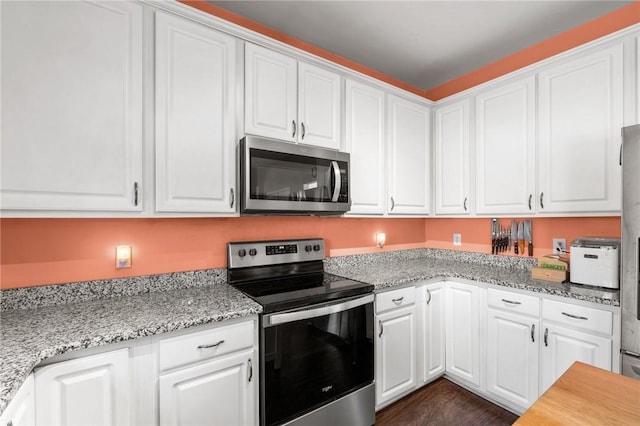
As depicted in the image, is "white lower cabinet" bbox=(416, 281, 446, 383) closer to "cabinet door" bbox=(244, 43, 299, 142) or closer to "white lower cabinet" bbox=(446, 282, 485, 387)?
"white lower cabinet" bbox=(446, 282, 485, 387)

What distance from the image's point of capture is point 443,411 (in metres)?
2.08

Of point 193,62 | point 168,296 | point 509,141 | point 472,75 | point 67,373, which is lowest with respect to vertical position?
point 67,373

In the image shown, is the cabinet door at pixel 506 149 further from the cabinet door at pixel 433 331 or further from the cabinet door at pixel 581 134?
the cabinet door at pixel 433 331

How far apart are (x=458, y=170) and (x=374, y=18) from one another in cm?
143

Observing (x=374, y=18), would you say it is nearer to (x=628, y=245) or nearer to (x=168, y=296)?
(x=628, y=245)

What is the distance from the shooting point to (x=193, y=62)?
1.62 meters

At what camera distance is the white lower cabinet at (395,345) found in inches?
78.7

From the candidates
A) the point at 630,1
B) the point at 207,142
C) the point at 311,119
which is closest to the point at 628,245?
the point at 630,1

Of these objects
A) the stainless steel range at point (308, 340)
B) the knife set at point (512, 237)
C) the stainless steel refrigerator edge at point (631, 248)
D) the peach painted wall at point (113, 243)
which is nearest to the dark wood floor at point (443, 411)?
the stainless steel range at point (308, 340)

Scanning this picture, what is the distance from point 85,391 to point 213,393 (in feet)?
1.63

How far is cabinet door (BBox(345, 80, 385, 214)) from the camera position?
2264 mm

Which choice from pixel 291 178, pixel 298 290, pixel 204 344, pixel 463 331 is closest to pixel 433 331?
pixel 463 331

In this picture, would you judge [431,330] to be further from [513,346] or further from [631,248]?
[631,248]

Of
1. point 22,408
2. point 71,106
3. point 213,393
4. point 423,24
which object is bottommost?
point 213,393
